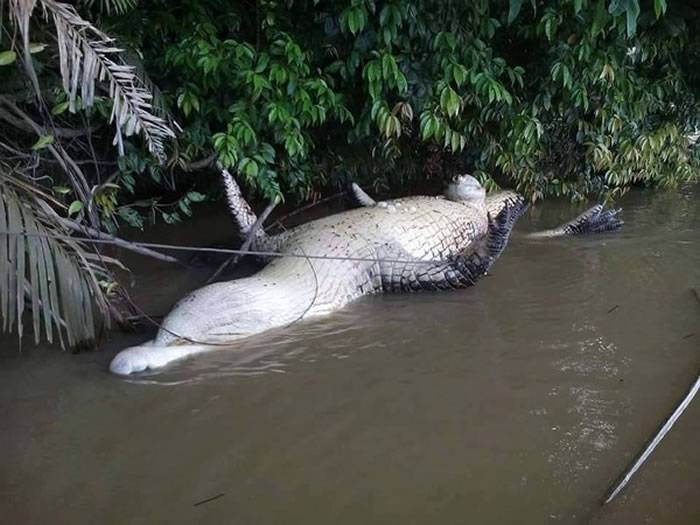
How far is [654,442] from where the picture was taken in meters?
2.49

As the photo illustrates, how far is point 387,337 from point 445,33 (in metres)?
2.59

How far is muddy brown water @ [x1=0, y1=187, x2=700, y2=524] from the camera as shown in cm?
232

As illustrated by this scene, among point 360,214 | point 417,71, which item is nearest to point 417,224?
point 360,214

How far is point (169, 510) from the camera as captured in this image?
2293 mm

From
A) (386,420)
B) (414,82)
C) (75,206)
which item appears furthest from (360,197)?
(386,420)

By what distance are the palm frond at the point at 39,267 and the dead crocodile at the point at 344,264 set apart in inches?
12.8

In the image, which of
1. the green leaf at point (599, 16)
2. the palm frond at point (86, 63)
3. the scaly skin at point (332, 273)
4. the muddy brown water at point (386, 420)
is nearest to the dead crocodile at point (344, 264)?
the scaly skin at point (332, 273)

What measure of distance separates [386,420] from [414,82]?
3.21 meters

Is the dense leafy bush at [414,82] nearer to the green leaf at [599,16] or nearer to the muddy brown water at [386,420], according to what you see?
the green leaf at [599,16]

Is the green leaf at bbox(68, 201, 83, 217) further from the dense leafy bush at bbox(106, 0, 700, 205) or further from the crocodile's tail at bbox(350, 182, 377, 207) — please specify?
the crocodile's tail at bbox(350, 182, 377, 207)

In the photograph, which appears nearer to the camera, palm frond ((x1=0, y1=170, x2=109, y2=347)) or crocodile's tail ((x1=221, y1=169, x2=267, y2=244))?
palm frond ((x1=0, y1=170, x2=109, y2=347))

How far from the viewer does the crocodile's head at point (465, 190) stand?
564 centimetres

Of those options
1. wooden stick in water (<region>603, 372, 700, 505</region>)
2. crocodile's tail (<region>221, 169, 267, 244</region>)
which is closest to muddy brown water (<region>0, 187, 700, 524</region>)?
wooden stick in water (<region>603, 372, 700, 505</region>)

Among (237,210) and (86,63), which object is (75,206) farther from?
(237,210)
